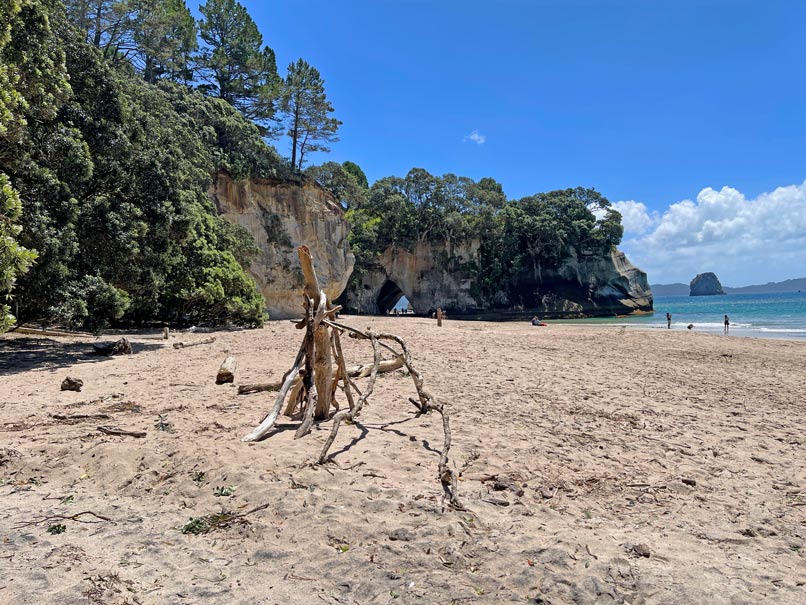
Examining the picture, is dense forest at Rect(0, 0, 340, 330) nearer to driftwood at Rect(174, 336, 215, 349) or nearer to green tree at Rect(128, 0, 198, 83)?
driftwood at Rect(174, 336, 215, 349)

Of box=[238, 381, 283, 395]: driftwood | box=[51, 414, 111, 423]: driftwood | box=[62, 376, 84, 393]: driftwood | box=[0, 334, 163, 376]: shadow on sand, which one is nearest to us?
box=[51, 414, 111, 423]: driftwood

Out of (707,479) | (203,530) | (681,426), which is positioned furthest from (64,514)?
(681,426)

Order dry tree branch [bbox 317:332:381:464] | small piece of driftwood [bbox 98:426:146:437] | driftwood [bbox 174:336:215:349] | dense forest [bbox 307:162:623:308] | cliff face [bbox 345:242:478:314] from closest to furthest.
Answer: dry tree branch [bbox 317:332:381:464], small piece of driftwood [bbox 98:426:146:437], driftwood [bbox 174:336:215:349], dense forest [bbox 307:162:623:308], cliff face [bbox 345:242:478:314]

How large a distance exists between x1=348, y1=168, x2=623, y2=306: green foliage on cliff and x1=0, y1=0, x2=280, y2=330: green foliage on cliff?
3335 cm

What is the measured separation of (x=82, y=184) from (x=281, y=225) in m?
21.3

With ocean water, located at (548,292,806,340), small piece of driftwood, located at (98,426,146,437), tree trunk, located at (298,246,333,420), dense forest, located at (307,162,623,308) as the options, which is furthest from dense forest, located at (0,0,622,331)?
ocean water, located at (548,292,806,340)

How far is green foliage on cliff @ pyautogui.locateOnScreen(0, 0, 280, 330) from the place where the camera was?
9.59 meters

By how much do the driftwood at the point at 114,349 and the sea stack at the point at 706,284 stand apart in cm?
18319

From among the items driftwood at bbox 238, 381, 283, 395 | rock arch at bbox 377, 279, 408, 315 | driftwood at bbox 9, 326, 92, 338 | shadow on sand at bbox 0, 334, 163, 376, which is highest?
rock arch at bbox 377, 279, 408, 315

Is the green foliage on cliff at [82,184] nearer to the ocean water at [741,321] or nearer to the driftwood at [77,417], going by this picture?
the driftwood at [77,417]

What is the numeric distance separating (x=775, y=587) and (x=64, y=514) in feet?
17.3

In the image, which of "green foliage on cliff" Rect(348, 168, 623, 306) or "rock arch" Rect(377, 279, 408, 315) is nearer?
"green foliage on cliff" Rect(348, 168, 623, 306)

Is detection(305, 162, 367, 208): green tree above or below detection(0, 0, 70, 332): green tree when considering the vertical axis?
above

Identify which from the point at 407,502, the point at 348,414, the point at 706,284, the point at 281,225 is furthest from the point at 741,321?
the point at 706,284
